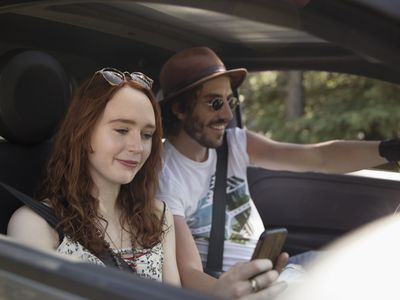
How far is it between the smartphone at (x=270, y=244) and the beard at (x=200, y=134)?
38.8 inches

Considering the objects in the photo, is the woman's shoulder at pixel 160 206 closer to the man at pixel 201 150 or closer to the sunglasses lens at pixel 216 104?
the man at pixel 201 150

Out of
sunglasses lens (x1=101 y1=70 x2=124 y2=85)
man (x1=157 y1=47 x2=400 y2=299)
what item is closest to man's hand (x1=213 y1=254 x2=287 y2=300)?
sunglasses lens (x1=101 y1=70 x2=124 y2=85)

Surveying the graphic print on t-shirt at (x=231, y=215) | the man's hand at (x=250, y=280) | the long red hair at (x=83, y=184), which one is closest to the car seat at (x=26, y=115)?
the long red hair at (x=83, y=184)

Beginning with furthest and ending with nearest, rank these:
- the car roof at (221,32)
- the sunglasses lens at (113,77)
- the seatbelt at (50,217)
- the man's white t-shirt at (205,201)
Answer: the man's white t-shirt at (205,201) < the sunglasses lens at (113,77) < the seatbelt at (50,217) < the car roof at (221,32)

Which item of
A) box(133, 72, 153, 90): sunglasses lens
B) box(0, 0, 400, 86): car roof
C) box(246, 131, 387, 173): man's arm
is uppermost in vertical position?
box(0, 0, 400, 86): car roof

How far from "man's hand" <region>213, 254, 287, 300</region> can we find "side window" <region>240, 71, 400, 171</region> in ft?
24.5

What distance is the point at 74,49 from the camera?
261 cm

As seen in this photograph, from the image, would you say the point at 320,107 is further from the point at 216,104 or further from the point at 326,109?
the point at 216,104

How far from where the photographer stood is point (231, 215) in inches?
108

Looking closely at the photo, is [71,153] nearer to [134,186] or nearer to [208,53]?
[134,186]

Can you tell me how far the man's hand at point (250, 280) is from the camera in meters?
1.62

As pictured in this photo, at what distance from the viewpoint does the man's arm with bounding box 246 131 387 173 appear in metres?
3.04

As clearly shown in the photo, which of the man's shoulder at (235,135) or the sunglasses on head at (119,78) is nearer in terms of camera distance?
the sunglasses on head at (119,78)

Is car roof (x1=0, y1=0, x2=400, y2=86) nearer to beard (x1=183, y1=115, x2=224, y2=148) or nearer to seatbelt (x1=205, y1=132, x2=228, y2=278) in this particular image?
beard (x1=183, y1=115, x2=224, y2=148)
